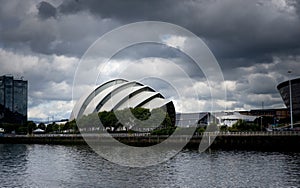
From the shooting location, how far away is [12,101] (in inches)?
4496

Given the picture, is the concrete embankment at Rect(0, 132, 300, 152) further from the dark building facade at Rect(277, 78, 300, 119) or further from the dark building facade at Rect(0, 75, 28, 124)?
the dark building facade at Rect(0, 75, 28, 124)

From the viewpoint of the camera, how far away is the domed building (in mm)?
74812

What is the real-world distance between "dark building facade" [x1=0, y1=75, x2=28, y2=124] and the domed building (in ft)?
123

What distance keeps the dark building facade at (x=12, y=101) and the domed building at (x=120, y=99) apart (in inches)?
1481

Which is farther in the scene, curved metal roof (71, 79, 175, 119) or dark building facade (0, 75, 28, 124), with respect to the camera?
dark building facade (0, 75, 28, 124)

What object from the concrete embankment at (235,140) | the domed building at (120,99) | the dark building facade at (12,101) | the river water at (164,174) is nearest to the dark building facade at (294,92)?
the domed building at (120,99)

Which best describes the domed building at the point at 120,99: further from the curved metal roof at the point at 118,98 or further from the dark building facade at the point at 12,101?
the dark building facade at the point at 12,101

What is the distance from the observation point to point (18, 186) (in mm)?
19141

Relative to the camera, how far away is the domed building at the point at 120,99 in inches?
2945

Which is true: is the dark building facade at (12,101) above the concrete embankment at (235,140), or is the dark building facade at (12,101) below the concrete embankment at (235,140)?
above

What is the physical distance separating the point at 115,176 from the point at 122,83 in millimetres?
57526

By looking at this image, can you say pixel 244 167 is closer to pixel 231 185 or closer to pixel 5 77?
pixel 231 185

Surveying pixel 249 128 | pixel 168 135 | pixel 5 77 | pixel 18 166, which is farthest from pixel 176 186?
pixel 5 77

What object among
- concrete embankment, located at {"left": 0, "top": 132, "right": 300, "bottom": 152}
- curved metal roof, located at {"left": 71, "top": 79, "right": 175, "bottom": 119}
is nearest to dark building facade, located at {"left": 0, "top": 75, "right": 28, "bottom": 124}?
curved metal roof, located at {"left": 71, "top": 79, "right": 175, "bottom": 119}
